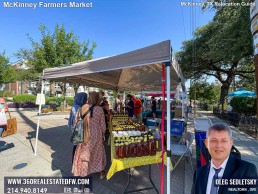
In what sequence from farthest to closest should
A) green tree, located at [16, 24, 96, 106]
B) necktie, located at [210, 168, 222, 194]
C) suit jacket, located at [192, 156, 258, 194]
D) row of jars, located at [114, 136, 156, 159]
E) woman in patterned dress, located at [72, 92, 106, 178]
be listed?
green tree, located at [16, 24, 96, 106], woman in patterned dress, located at [72, 92, 106, 178], row of jars, located at [114, 136, 156, 159], necktie, located at [210, 168, 222, 194], suit jacket, located at [192, 156, 258, 194]

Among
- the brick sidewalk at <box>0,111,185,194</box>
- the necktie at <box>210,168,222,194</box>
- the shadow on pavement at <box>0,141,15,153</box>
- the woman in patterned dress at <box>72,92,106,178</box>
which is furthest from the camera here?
the shadow on pavement at <box>0,141,15,153</box>

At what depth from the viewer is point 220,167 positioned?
1396 mm

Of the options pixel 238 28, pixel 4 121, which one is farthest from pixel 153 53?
pixel 238 28

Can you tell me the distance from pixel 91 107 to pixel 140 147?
109cm

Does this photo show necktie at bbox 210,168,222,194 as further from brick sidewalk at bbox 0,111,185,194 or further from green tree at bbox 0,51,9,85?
green tree at bbox 0,51,9,85

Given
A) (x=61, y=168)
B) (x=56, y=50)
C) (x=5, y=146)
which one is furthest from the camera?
(x=56, y=50)

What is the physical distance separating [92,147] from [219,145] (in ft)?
7.31

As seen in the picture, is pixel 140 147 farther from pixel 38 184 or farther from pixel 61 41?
pixel 61 41

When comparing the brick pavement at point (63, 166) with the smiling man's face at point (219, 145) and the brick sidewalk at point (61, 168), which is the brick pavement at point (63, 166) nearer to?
the brick sidewalk at point (61, 168)

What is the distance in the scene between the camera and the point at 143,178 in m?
3.55

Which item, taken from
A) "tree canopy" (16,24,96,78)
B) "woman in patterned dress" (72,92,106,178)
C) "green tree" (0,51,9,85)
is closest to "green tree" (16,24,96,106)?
"tree canopy" (16,24,96,78)

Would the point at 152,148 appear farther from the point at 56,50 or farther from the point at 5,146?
the point at 56,50

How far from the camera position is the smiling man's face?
4.54 feet

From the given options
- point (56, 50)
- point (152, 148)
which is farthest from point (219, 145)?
point (56, 50)
